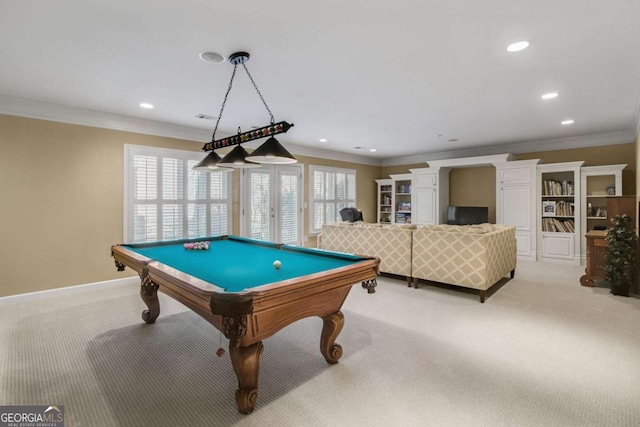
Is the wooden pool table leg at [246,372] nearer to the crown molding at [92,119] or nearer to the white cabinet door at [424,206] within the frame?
the crown molding at [92,119]

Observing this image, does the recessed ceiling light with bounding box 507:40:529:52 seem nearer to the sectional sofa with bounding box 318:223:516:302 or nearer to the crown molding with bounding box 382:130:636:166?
the sectional sofa with bounding box 318:223:516:302

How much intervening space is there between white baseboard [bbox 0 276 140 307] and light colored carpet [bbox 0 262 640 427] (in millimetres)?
64

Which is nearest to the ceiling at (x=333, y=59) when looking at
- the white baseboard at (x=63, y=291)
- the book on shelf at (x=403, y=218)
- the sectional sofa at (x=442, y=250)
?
the sectional sofa at (x=442, y=250)

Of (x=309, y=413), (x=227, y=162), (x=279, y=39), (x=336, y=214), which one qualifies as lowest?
(x=309, y=413)

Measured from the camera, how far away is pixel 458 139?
602 centimetres

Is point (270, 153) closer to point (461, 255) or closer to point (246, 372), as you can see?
point (246, 372)

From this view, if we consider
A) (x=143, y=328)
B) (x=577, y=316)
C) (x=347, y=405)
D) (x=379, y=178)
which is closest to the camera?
(x=347, y=405)

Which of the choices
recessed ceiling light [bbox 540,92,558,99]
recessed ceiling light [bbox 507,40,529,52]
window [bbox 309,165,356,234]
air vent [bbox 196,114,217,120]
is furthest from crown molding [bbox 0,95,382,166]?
recessed ceiling light [bbox 540,92,558,99]

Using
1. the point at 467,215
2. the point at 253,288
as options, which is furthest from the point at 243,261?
the point at 467,215

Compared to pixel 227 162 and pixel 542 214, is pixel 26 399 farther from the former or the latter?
pixel 542 214

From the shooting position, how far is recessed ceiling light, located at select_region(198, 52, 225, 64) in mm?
2520

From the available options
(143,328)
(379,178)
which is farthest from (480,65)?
(379,178)

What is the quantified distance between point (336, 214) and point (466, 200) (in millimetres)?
3180

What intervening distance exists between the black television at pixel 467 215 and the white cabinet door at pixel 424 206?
0.38 metres
